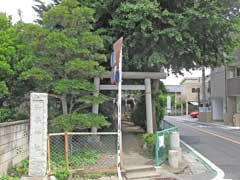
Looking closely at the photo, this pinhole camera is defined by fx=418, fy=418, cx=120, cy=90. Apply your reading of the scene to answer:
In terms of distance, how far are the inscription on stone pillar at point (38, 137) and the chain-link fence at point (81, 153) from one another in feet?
0.93

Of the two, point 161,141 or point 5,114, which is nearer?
point 161,141

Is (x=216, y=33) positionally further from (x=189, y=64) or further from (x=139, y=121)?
(x=139, y=121)

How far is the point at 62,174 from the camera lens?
10867 mm

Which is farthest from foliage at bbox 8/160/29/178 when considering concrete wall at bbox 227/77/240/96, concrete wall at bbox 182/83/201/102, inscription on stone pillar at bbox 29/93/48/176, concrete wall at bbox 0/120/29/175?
concrete wall at bbox 182/83/201/102

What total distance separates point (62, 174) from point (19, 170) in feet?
3.65

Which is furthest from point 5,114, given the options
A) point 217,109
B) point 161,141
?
point 217,109

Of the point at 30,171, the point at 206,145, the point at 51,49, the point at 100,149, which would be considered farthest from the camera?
the point at 206,145

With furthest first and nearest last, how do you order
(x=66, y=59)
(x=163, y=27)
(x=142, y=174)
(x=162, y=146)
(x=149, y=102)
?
(x=149, y=102)
(x=163, y=27)
(x=162, y=146)
(x=66, y=59)
(x=142, y=174)

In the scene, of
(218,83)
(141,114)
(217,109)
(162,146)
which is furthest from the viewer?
(217,109)

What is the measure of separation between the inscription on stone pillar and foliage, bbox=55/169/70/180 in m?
0.34

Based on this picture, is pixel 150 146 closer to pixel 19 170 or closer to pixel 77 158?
pixel 77 158

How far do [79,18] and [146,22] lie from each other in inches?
140

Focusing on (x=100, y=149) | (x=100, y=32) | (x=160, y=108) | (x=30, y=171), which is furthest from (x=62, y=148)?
(x=160, y=108)

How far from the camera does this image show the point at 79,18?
1360cm
